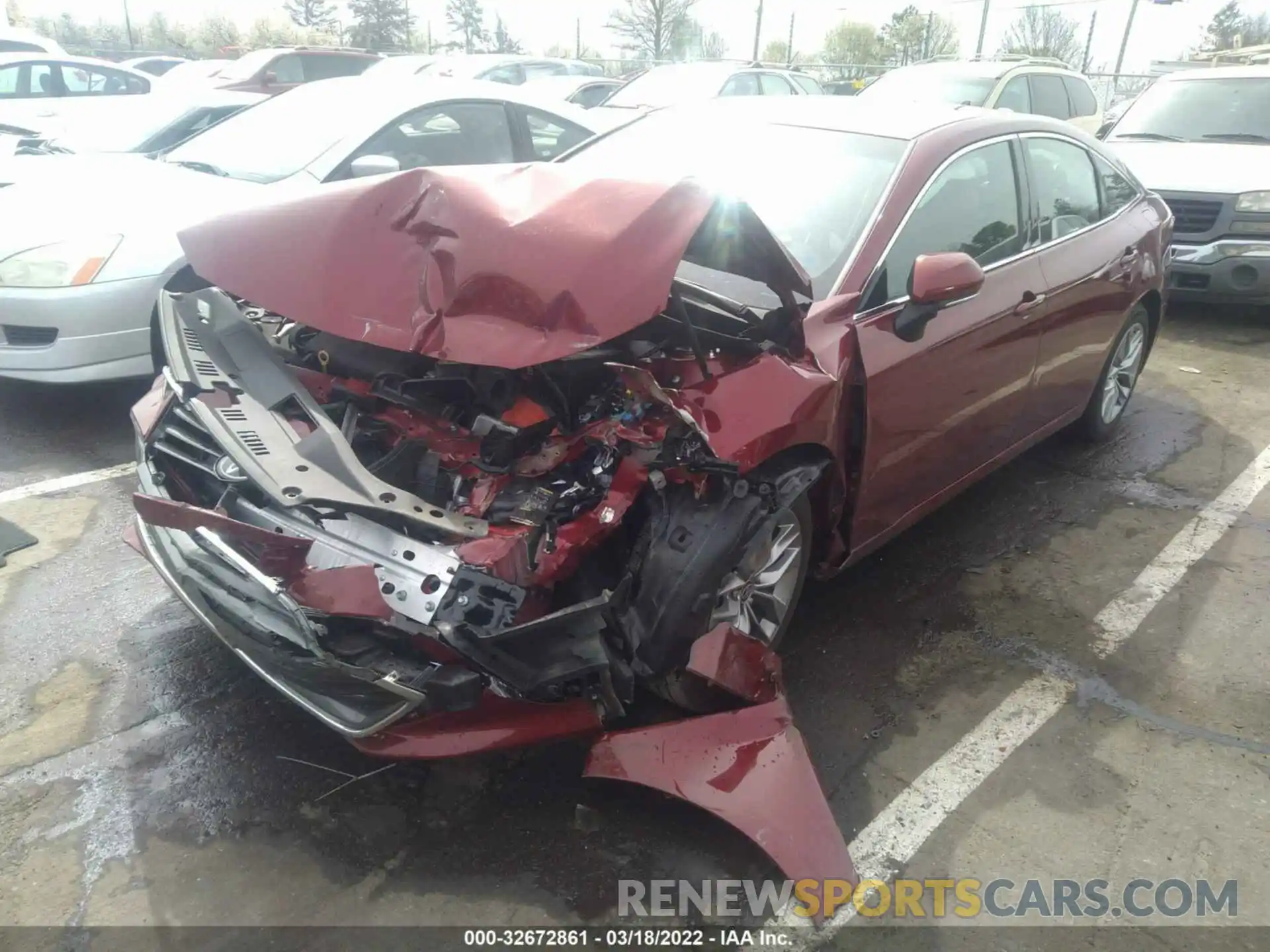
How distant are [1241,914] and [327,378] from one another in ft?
9.57

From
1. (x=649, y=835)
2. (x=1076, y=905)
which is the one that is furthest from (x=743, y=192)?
(x=1076, y=905)

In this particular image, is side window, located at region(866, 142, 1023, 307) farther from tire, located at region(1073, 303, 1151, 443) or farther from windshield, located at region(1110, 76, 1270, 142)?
windshield, located at region(1110, 76, 1270, 142)

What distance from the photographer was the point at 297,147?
505 cm

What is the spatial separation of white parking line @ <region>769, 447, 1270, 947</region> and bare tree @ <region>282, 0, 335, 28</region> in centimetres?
5322

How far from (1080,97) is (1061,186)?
7.95 metres

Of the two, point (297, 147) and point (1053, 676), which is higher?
point (297, 147)

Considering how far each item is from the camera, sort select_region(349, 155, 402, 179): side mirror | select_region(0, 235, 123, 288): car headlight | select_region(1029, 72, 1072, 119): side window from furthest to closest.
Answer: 1. select_region(1029, 72, 1072, 119): side window
2. select_region(349, 155, 402, 179): side mirror
3. select_region(0, 235, 123, 288): car headlight

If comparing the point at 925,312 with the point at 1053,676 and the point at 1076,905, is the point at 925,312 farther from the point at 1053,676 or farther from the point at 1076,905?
the point at 1076,905

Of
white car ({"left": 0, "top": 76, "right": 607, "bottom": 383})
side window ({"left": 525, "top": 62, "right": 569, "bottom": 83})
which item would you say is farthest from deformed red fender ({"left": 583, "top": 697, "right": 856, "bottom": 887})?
side window ({"left": 525, "top": 62, "right": 569, "bottom": 83})

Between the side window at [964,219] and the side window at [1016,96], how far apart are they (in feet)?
20.9

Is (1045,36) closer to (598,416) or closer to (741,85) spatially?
(741,85)

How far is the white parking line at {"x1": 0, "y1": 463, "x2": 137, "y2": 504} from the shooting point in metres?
4.12

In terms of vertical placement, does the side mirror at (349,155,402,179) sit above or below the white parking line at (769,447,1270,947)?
above

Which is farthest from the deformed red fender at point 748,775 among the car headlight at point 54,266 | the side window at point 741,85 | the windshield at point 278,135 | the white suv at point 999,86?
the side window at point 741,85
